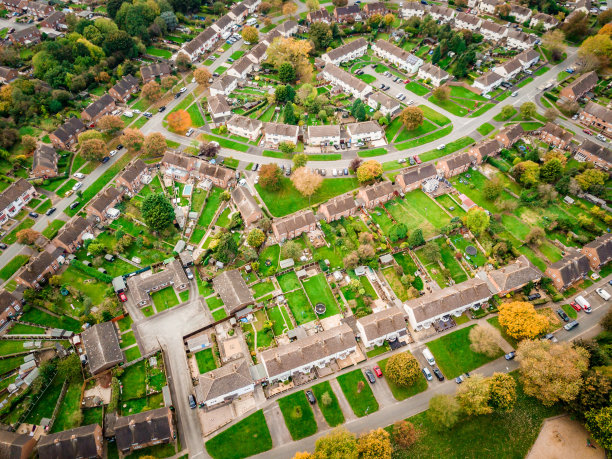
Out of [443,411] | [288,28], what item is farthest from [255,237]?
[288,28]

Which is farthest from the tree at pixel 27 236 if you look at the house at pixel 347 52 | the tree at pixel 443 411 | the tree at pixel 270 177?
the house at pixel 347 52

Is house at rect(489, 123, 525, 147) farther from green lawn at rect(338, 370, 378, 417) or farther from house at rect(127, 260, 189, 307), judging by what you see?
house at rect(127, 260, 189, 307)

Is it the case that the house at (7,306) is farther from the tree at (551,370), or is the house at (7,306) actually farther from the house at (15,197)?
the tree at (551,370)

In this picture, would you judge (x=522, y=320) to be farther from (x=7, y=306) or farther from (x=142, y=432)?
(x=7, y=306)

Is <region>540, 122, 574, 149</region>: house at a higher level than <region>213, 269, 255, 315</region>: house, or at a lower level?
A: higher

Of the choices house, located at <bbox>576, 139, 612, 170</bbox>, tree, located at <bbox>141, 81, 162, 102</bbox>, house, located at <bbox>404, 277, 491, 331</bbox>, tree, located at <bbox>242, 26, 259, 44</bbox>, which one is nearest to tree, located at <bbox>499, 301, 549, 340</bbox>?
house, located at <bbox>404, 277, 491, 331</bbox>

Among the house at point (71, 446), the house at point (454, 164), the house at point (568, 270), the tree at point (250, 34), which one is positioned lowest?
the house at point (71, 446)

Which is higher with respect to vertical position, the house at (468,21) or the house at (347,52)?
the house at (468,21)
